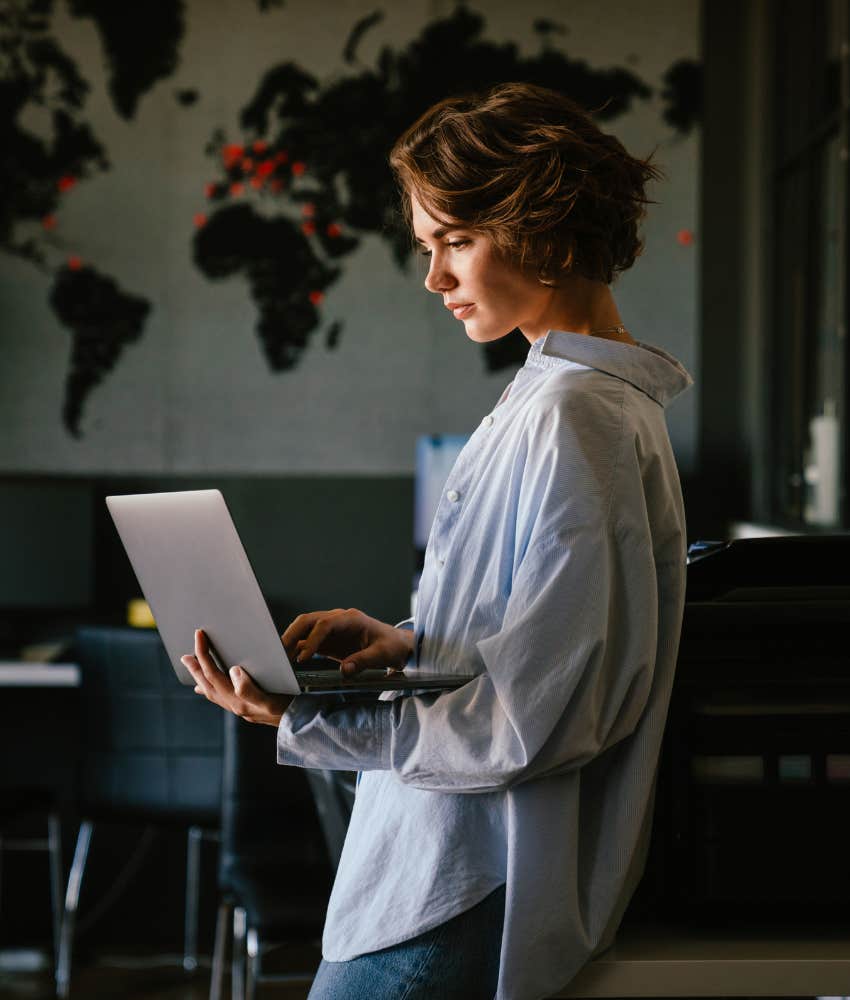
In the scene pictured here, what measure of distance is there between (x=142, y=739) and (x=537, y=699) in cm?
265

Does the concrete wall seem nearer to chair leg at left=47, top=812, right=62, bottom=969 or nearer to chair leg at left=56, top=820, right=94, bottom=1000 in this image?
chair leg at left=47, top=812, right=62, bottom=969

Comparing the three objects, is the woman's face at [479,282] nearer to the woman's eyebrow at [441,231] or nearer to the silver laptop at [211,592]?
the woman's eyebrow at [441,231]

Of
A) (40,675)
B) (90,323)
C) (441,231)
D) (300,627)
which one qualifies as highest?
(90,323)

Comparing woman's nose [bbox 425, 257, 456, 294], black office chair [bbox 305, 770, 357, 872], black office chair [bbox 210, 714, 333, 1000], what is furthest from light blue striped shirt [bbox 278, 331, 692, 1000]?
black office chair [bbox 210, 714, 333, 1000]

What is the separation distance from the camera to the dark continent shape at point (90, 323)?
15.6ft

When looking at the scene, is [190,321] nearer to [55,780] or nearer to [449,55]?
[449,55]

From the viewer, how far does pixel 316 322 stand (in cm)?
486

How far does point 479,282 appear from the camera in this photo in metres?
1.12

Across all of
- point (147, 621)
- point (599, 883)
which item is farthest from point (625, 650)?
point (147, 621)

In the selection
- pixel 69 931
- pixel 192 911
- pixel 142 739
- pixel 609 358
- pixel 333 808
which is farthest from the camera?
pixel 192 911

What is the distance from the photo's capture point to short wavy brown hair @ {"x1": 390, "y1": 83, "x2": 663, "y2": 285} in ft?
3.50

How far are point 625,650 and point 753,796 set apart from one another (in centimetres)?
22

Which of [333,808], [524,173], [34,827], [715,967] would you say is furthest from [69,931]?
[524,173]

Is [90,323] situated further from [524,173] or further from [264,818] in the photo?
[524,173]
